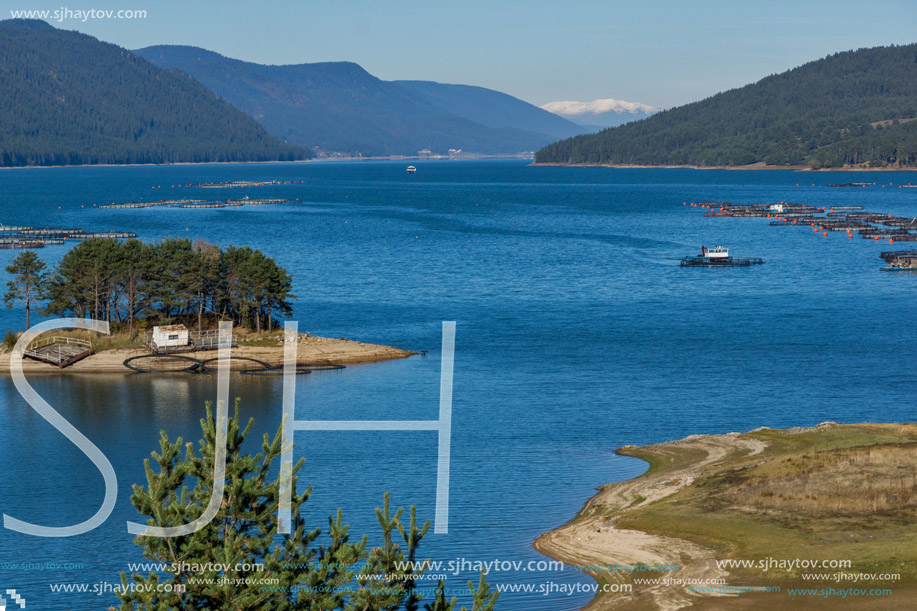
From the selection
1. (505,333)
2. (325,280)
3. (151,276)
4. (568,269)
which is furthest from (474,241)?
(151,276)

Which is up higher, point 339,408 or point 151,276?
point 151,276

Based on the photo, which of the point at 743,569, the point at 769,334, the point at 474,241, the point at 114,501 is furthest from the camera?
the point at 474,241

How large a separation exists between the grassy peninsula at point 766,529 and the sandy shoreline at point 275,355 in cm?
3348

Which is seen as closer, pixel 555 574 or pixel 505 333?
pixel 555 574

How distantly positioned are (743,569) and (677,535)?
3827 millimetres

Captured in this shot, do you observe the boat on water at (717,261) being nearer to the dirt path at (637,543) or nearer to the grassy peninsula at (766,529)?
the dirt path at (637,543)

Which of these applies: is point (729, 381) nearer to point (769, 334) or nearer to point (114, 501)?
point (769, 334)

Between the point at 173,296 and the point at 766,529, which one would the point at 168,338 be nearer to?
the point at 173,296

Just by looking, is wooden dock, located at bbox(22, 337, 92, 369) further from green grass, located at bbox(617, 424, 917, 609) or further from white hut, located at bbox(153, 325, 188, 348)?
green grass, located at bbox(617, 424, 917, 609)

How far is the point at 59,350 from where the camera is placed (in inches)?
2977

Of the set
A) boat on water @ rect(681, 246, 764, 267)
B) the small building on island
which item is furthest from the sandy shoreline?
boat on water @ rect(681, 246, 764, 267)

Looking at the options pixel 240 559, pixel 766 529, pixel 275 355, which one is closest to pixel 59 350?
pixel 275 355

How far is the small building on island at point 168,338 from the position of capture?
76500mm

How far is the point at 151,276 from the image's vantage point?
8100 centimetres
